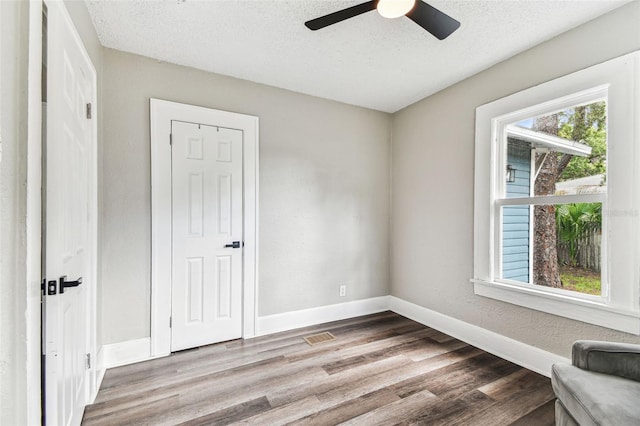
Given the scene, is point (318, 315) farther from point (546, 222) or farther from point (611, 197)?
point (611, 197)

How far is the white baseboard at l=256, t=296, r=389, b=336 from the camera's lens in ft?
9.73

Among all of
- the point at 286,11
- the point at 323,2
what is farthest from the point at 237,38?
the point at 323,2

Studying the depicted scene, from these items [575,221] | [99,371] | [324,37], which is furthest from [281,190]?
[575,221]

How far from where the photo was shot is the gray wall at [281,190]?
233 cm

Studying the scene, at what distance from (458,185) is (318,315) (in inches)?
82.4

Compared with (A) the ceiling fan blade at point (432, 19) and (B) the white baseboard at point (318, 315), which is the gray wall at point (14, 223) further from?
(B) the white baseboard at point (318, 315)

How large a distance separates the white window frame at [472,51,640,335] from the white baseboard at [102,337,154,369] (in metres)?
3.11

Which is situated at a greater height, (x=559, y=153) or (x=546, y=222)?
(x=559, y=153)

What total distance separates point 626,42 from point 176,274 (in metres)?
3.75

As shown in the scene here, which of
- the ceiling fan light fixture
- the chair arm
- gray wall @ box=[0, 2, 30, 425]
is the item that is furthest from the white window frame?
gray wall @ box=[0, 2, 30, 425]

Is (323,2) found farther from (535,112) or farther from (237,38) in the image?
(535,112)

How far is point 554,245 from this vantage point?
7.48 ft

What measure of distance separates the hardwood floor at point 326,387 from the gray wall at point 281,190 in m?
0.52

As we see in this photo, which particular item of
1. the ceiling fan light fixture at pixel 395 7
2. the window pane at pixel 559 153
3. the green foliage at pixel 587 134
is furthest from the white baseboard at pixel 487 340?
the ceiling fan light fixture at pixel 395 7
